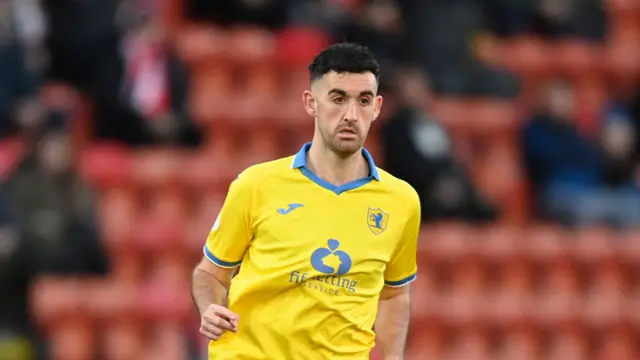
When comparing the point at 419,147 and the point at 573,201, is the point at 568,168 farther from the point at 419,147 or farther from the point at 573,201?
the point at 419,147

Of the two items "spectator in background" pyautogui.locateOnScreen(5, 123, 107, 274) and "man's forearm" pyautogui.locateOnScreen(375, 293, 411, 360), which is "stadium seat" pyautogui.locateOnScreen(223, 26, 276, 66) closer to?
"spectator in background" pyautogui.locateOnScreen(5, 123, 107, 274)

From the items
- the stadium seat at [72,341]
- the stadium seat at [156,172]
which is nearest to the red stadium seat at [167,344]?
the stadium seat at [72,341]

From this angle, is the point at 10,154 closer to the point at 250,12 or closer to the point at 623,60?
the point at 250,12

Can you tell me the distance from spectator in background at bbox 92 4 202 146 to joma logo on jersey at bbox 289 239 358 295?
6263 mm

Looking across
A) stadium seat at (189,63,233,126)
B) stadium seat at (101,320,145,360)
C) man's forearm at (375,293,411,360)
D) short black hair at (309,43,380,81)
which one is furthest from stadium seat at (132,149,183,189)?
short black hair at (309,43,380,81)

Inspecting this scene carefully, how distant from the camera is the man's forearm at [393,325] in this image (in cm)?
559

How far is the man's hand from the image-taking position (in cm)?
508

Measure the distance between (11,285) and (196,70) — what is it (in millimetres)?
2577

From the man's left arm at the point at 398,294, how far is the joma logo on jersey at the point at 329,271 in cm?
27

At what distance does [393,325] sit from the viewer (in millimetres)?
5621

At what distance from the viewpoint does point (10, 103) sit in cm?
1157

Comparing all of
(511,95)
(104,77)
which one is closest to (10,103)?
(104,77)

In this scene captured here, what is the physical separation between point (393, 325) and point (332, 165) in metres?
0.67

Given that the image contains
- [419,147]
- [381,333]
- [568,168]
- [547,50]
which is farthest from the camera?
[547,50]
